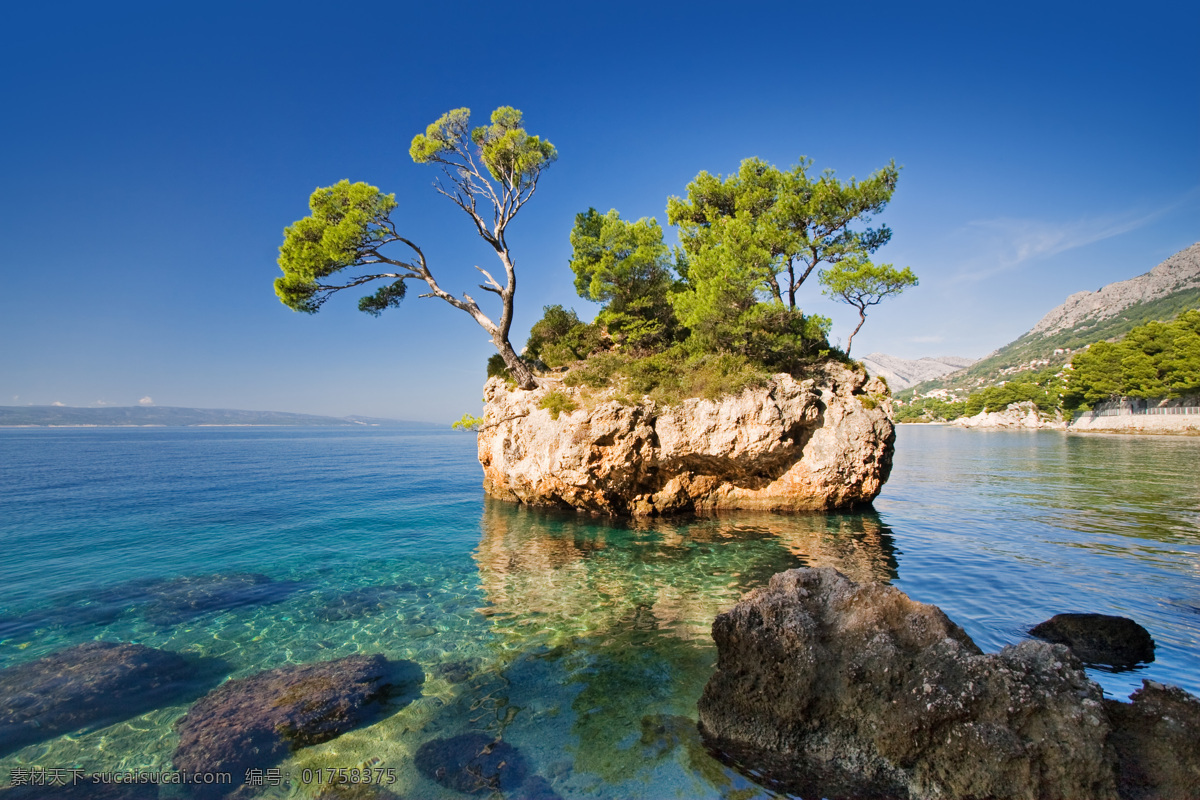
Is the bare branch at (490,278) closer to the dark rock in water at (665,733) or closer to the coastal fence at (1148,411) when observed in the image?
the dark rock in water at (665,733)

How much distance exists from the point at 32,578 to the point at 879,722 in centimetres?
1820

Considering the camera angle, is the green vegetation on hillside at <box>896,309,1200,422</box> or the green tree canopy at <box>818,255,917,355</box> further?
the green vegetation on hillside at <box>896,309,1200,422</box>

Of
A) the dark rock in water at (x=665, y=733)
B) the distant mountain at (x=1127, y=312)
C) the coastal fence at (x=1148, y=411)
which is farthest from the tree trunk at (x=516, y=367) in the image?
the distant mountain at (x=1127, y=312)

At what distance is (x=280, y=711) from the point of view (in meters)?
6.34

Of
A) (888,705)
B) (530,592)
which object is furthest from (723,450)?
(888,705)

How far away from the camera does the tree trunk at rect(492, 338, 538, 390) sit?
67.4ft

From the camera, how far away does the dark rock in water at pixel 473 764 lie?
5016 mm

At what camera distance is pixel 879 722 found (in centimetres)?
482

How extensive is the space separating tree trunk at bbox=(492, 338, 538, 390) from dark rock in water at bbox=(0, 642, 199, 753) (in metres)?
13.9

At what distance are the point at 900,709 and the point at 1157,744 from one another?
5.99 feet

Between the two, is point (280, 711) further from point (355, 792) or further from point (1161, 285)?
point (1161, 285)

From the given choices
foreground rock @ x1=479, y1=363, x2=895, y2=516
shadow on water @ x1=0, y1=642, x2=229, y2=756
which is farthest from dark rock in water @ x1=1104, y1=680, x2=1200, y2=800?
foreground rock @ x1=479, y1=363, x2=895, y2=516

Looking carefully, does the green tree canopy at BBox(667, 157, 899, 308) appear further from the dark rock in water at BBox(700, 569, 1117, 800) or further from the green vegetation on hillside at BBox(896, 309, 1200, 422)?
the green vegetation on hillside at BBox(896, 309, 1200, 422)

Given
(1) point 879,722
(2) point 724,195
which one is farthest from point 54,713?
(2) point 724,195
